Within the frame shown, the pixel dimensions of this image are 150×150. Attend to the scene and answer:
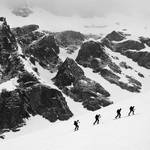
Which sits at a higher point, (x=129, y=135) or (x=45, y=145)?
(x=129, y=135)

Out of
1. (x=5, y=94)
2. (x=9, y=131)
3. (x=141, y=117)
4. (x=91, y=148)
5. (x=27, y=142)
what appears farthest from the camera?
(x=5, y=94)

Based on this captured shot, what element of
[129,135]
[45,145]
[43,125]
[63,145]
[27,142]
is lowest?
[43,125]

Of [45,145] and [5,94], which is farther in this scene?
[5,94]

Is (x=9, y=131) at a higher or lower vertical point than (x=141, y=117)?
lower

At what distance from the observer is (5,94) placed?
198750 mm

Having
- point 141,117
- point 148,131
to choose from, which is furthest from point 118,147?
point 141,117

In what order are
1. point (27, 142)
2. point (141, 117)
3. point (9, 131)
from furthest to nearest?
point (9, 131)
point (27, 142)
point (141, 117)

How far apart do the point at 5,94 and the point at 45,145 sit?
14442 centimetres

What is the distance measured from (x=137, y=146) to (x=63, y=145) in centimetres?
1238

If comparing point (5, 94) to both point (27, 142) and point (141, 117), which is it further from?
point (141, 117)

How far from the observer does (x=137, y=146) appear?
40.6 metres

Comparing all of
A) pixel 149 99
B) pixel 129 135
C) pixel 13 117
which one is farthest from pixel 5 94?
pixel 129 135

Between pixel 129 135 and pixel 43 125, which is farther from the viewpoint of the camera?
pixel 43 125

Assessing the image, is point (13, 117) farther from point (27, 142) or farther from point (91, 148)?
point (91, 148)
